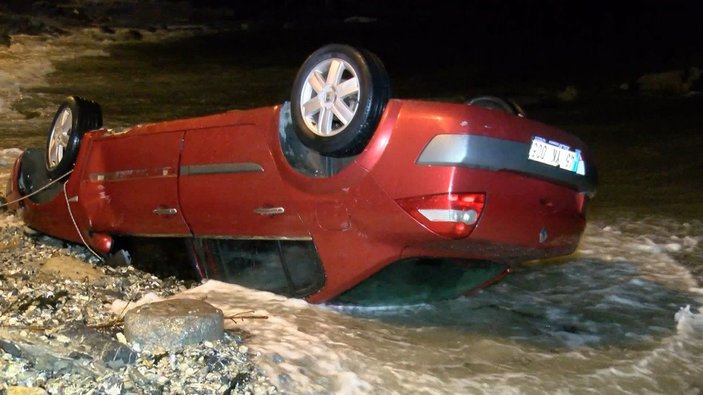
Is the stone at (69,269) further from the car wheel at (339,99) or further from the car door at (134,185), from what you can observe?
the car wheel at (339,99)

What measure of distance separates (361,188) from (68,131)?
2784 millimetres

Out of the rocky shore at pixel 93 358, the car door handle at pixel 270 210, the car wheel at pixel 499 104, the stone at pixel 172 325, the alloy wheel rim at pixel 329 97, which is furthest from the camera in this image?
the car wheel at pixel 499 104

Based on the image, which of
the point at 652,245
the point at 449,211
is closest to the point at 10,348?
the point at 449,211

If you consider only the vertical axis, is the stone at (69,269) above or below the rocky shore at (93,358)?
below

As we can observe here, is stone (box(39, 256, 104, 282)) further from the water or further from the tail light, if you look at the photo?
the tail light

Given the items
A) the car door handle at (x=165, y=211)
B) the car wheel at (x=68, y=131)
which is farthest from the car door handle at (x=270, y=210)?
the car wheel at (x=68, y=131)

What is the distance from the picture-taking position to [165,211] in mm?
5262

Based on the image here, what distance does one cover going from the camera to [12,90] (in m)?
15.2

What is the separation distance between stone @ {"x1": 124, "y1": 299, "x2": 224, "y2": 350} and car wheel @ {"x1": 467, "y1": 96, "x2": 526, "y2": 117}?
79.0 inches

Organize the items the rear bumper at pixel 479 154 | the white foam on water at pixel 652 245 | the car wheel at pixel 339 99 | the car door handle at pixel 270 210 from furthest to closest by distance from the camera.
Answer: the white foam on water at pixel 652 245
the car door handle at pixel 270 210
the car wheel at pixel 339 99
the rear bumper at pixel 479 154

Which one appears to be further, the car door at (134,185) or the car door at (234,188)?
the car door at (134,185)

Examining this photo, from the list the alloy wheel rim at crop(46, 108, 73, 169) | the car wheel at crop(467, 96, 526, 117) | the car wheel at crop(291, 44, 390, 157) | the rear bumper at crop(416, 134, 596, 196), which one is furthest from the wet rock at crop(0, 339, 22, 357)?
the car wheel at crop(467, 96, 526, 117)

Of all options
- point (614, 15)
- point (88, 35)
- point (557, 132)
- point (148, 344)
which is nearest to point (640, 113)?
point (557, 132)

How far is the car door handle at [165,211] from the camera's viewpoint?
5219 millimetres
